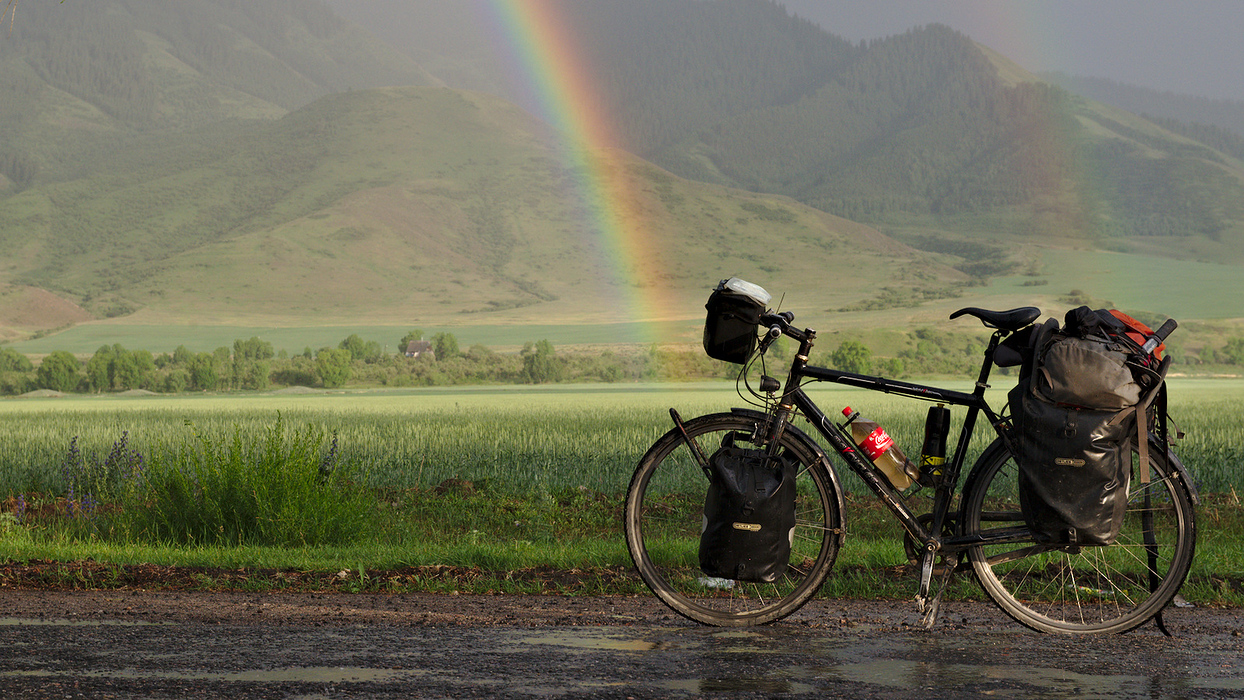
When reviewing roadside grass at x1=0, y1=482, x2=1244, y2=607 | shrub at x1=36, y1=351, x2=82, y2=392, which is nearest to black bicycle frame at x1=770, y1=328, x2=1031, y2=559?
roadside grass at x1=0, y1=482, x2=1244, y2=607

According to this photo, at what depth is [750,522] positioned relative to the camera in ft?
19.5

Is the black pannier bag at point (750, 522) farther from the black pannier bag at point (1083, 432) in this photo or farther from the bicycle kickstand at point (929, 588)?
the black pannier bag at point (1083, 432)

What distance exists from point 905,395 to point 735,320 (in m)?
1.02

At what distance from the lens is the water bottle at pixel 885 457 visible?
6.07m

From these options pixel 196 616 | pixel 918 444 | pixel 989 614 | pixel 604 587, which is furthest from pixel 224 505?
pixel 918 444

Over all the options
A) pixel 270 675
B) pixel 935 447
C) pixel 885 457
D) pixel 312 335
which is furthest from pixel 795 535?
pixel 312 335

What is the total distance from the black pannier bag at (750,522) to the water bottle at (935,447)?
0.72 m

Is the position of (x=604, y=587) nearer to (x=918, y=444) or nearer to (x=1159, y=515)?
(x=1159, y=515)

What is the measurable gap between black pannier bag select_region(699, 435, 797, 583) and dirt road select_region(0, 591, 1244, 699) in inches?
14.6

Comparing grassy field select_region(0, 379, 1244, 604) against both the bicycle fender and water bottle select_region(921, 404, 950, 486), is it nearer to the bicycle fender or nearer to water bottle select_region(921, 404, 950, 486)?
the bicycle fender

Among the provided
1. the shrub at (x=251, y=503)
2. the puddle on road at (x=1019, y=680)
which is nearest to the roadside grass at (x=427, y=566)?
the shrub at (x=251, y=503)

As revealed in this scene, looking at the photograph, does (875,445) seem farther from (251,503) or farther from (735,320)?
(251,503)

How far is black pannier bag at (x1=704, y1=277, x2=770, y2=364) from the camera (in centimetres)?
596

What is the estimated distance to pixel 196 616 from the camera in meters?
6.55
